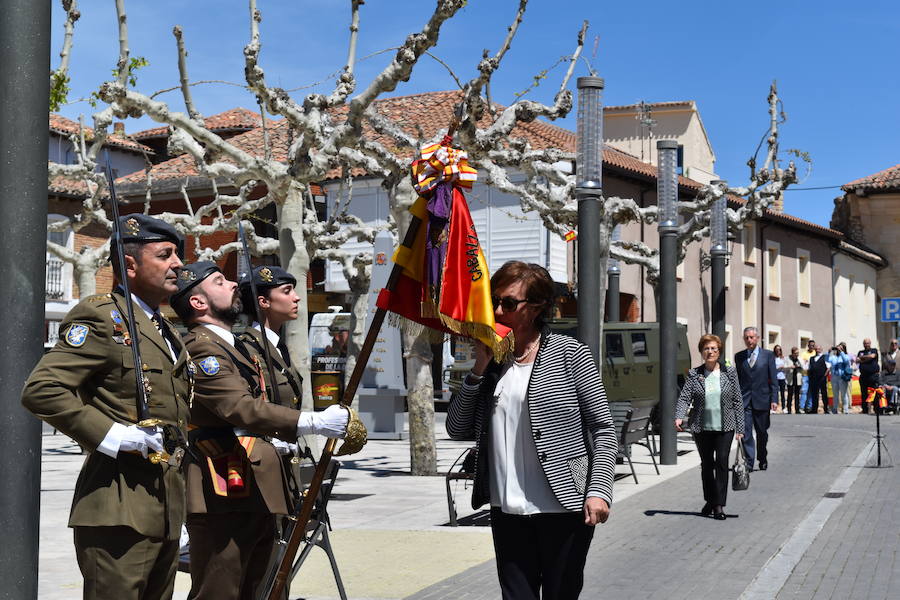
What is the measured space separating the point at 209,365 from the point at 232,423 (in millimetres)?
261

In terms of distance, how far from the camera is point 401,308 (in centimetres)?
505

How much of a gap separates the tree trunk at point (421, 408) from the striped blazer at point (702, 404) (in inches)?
166

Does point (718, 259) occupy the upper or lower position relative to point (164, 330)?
upper

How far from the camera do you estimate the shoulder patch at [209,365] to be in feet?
16.1

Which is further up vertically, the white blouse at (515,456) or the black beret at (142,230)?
the black beret at (142,230)

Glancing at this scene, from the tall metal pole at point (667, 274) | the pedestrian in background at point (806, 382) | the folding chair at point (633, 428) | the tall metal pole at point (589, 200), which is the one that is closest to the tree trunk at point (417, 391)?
the folding chair at point (633, 428)

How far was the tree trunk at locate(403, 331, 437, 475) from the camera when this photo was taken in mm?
15219

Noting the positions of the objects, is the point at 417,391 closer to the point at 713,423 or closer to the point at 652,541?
the point at 713,423

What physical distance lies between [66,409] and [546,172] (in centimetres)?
1611

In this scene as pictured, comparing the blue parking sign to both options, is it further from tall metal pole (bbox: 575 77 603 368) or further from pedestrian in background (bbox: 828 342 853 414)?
tall metal pole (bbox: 575 77 603 368)

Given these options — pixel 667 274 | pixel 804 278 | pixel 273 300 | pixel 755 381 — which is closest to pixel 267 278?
pixel 273 300

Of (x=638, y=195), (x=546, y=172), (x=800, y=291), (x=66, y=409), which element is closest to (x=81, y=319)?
(x=66, y=409)

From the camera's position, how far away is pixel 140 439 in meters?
3.95

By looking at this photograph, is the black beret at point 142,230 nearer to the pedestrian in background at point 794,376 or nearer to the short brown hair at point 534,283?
the short brown hair at point 534,283
